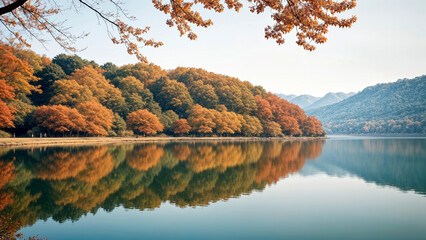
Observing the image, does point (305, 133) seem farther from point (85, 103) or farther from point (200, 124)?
point (85, 103)

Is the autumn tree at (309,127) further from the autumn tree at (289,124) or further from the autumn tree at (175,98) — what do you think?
the autumn tree at (175,98)

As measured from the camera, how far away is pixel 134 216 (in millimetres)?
9938

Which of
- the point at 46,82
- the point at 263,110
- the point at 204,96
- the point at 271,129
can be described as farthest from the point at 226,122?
the point at 46,82

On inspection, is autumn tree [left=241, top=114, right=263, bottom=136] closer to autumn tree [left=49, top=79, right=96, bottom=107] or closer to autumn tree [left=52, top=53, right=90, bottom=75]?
autumn tree [left=49, top=79, right=96, bottom=107]

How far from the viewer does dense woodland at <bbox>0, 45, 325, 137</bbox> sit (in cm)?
4853

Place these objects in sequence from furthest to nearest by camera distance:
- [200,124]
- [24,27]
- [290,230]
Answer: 1. [200,124]
2. [24,27]
3. [290,230]

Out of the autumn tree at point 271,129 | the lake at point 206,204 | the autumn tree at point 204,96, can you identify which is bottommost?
the lake at point 206,204

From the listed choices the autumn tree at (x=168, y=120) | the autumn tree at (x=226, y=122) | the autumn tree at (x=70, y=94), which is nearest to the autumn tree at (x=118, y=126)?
the autumn tree at (x=70, y=94)

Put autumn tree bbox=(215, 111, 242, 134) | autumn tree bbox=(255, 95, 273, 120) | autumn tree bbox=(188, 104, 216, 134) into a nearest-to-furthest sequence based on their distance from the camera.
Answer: autumn tree bbox=(188, 104, 216, 134) → autumn tree bbox=(215, 111, 242, 134) → autumn tree bbox=(255, 95, 273, 120)

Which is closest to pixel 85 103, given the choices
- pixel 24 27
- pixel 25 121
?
pixel 25 121

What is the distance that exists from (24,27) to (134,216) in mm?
6925

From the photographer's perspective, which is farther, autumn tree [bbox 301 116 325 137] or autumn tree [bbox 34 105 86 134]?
autumn tree [bbox 301 116 325 137]

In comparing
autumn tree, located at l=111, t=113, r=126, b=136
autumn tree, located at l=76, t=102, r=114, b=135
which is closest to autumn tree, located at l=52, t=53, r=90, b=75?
autumn tree, located at l=111, t=113, r=126, b=136

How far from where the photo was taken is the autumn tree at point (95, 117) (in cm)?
5059
